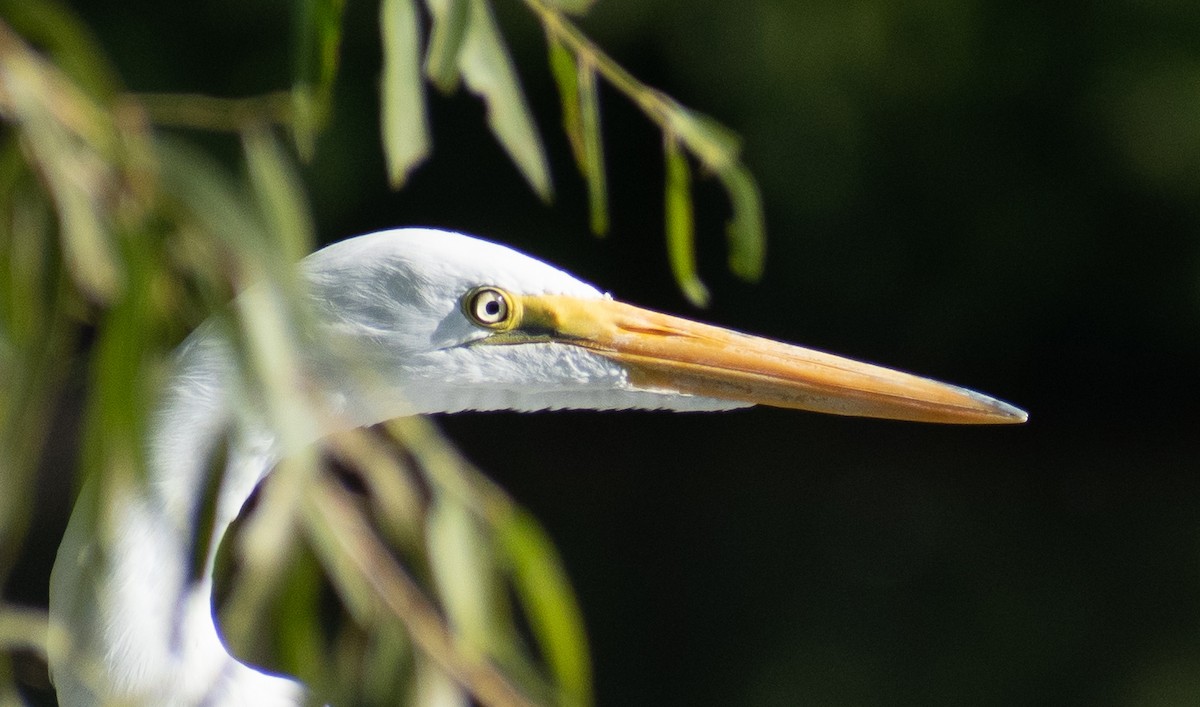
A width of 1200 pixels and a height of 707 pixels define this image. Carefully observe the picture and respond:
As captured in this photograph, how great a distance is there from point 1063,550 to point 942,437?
822 mm

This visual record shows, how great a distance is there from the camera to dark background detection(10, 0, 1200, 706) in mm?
3494

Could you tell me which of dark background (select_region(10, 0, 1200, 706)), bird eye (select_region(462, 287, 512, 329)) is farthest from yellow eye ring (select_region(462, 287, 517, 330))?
dark background (select_region(10, 0, 1200, 706))

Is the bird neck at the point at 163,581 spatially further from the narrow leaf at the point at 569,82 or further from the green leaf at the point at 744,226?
the green leaf at the point at 744,226

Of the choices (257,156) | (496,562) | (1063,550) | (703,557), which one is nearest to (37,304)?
(257,156)

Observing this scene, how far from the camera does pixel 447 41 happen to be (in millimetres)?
780

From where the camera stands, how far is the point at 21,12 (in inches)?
29.7

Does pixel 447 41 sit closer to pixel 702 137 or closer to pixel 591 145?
pixel 591 145

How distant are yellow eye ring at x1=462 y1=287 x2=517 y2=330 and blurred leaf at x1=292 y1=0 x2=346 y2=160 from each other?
0.60ft

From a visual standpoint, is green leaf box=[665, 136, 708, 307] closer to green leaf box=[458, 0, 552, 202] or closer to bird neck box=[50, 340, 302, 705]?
green leaf box=[458, 0, 552, 202]

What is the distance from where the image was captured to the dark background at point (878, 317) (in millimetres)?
3494

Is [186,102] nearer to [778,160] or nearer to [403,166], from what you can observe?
[403,166]

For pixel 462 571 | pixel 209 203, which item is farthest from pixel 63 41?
pixel 462 571

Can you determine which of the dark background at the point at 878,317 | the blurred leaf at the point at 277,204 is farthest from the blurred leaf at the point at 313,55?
the dark background at the point at 878,317

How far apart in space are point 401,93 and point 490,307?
0.56 ft
